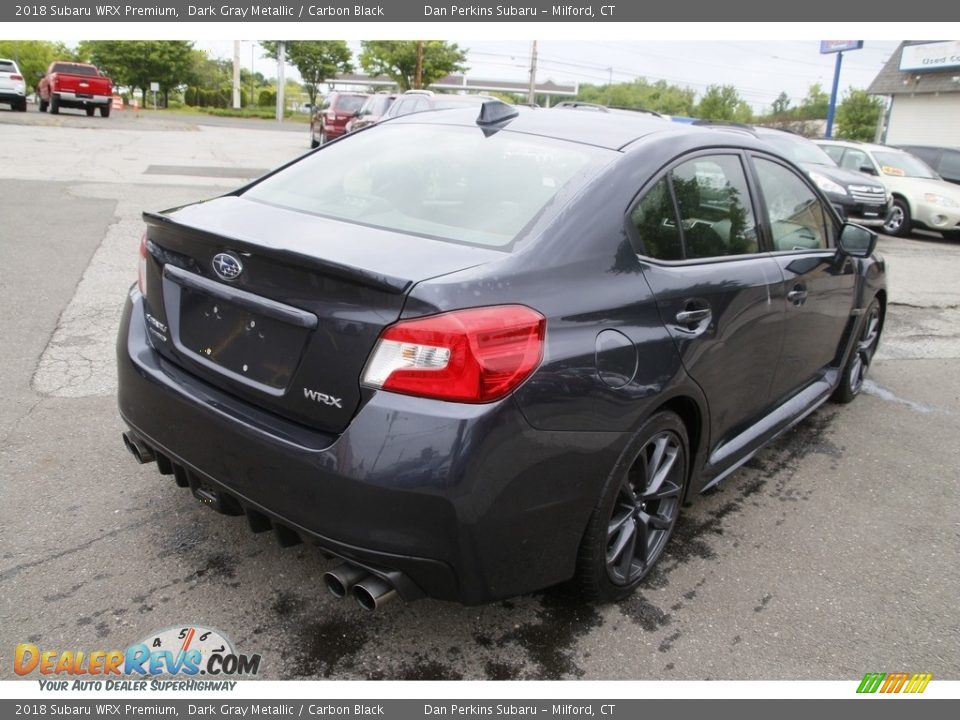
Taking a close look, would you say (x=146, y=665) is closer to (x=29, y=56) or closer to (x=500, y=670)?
(x=500, y=670)

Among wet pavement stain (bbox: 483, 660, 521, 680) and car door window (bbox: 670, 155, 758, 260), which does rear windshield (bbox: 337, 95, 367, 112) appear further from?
wet pavement stain (bbox: 483, 660, 521, 680)

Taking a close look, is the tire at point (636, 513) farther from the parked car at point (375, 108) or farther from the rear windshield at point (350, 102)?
the rear windshield at point (350, 102)

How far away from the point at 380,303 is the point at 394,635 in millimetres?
1158

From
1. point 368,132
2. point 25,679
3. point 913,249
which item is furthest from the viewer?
point 913,249

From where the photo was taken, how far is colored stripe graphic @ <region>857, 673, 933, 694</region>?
2.54 m

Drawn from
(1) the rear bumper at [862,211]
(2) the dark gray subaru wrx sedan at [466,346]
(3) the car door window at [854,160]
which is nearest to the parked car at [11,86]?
(3) the car door window at [854,160]

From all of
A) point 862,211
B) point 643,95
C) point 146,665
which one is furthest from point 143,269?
point 643,95

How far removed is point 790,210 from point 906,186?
1286 centimetres

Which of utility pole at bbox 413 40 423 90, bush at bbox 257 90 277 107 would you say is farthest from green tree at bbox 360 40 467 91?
bush at bbox 257 90 277 107

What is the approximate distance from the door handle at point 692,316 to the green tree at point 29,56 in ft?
222
